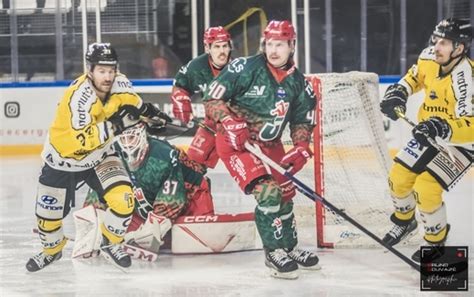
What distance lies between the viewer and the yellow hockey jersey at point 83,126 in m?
3.86

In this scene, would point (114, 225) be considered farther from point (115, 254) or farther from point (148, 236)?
point (148, 236)

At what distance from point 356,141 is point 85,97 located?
1330 millimetres

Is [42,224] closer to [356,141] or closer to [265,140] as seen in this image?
[265,140]

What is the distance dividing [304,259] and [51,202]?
36.0 inches

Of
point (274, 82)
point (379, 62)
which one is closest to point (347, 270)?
point (274, 82)

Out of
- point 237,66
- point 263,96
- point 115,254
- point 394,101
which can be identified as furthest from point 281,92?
point 115,254

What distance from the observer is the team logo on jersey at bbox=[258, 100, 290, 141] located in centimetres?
393

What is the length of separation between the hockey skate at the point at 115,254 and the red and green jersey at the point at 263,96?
66 cm

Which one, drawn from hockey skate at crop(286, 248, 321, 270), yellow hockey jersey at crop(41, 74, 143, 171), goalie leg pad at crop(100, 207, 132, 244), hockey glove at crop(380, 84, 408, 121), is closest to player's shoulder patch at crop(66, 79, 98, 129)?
yellow hockey jersey at crop(41, 74, 143, 171)

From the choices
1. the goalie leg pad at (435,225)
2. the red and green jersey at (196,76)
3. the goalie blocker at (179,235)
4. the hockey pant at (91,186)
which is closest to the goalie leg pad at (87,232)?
the goalie blocker at (179,235)

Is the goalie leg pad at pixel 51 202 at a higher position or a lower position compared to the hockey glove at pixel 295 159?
lower

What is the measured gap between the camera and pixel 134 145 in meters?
4.34

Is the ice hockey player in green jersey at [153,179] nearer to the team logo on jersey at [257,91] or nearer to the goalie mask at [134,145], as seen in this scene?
the goalie mask at [134,145]

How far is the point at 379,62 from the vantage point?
718cm
